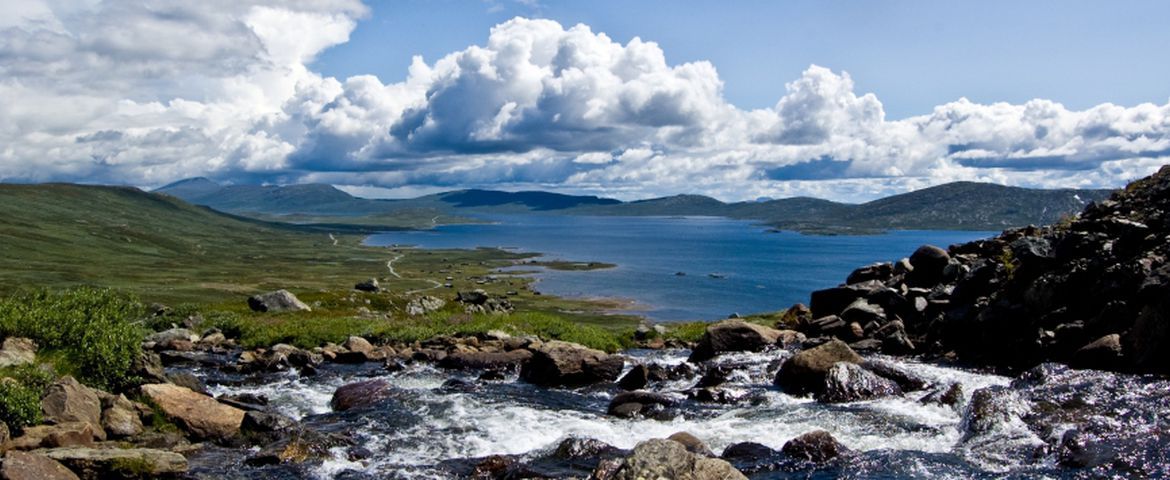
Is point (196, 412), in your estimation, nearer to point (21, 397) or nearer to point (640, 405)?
point (21, 397)

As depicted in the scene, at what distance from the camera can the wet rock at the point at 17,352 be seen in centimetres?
2913

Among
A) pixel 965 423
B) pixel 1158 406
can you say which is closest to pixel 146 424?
pixel 965 423

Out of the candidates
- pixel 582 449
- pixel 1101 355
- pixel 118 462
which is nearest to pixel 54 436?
pixel 118 462

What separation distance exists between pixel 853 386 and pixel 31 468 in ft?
96.8

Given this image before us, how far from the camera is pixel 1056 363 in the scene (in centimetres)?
3478

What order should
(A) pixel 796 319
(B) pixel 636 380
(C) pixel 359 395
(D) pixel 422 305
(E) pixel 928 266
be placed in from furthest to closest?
(D) pixel 422 305 → (A) pixel 796 319 → (E) pixel 928 266 → (B) pixel 636 380 → (C) pixel 359 395

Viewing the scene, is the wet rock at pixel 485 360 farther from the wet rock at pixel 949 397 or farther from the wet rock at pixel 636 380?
the wet rock at pixel 949 397

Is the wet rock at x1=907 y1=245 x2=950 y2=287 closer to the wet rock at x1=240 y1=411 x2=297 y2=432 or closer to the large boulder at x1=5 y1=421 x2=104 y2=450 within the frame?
the wet rock at x1=240 y1=411 x2=297 y2=432

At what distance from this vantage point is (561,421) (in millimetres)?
30672

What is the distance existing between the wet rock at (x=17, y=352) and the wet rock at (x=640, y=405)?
23088mm

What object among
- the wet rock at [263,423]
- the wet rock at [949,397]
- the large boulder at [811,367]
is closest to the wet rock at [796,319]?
the large boulder at [811,367]

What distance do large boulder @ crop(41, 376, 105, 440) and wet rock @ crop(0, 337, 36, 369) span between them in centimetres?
283

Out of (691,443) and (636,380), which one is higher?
(691,443)

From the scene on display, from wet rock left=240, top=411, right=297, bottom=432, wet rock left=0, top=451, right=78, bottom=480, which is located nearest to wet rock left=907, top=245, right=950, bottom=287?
wet rock left=240, top=411, right=297, bottom=432
